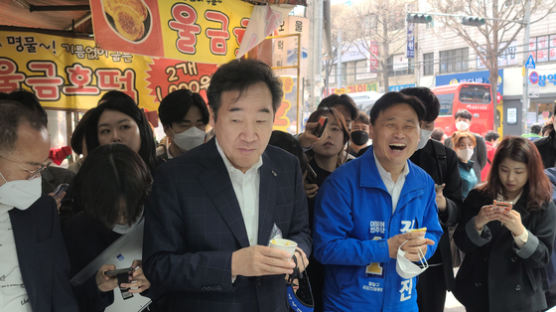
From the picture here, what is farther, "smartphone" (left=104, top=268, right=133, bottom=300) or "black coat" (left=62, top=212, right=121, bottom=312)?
"black coat" (left=62, top=212, right=121, bottom=312)

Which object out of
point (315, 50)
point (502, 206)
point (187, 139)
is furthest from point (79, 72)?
point (315, 50)

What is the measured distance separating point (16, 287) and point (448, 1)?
15.4 m

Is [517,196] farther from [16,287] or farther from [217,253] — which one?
[16,287]

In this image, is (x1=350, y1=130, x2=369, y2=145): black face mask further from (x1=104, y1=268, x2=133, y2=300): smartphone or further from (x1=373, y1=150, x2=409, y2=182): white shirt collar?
(x1=104, y1=268, x2=133, y2=300): smartphone

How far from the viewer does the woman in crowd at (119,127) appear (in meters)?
2.68

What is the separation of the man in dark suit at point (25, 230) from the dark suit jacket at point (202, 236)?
1.41ft

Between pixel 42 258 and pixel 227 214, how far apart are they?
2.68 feet

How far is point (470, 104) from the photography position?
1727cm

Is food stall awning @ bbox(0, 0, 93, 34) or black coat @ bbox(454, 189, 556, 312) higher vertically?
food stall awning @ bbox(0, 0, 93, 34)

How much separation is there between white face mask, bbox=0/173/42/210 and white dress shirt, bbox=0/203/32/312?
0.05m

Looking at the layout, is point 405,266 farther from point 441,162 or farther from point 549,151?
point 549,151

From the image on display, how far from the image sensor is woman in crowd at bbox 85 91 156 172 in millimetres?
2684

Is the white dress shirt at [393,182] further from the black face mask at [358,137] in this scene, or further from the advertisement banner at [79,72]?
the advertisement banner at [79,72]

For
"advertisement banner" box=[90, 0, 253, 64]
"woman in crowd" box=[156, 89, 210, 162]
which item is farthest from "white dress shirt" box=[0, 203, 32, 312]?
"advertisement banner" box=[90, 0, 253, 64]
